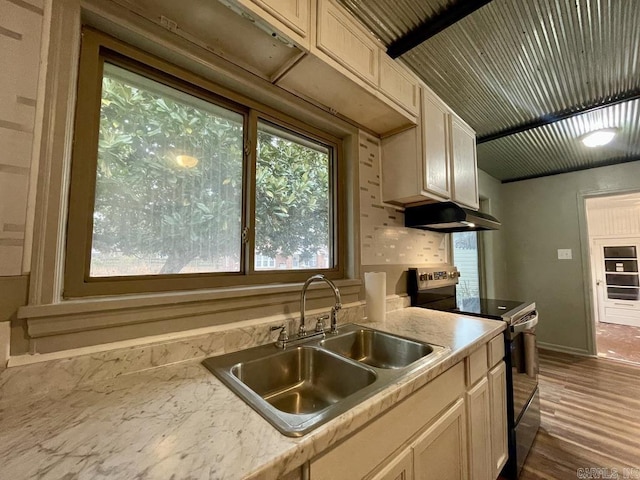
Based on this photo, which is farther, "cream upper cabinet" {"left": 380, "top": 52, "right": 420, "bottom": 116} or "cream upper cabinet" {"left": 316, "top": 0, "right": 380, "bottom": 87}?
"cream upper cabinet" {"left": 380, "top": 52, "right": 420, "bottom": 116}

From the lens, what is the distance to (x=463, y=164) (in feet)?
6.71

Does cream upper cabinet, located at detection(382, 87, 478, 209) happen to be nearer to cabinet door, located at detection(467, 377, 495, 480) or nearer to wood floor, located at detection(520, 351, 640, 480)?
cabinet door, located at detection(467, 377, 495, 480)

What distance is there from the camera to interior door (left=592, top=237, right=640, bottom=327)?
4545 millimetres

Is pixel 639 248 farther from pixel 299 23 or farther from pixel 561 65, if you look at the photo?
pixel 299 23

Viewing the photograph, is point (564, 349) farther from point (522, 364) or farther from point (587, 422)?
point (522, 364)

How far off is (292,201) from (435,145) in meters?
→ 1.04

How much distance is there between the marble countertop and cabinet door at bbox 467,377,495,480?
0.54m

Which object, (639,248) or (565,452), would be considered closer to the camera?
(565,452)

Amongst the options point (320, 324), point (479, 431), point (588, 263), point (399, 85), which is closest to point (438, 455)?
point (479, 431)

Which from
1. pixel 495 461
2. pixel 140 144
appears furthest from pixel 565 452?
pixel 140 144

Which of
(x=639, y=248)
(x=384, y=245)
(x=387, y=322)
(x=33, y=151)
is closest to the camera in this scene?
(x=33, y=151)

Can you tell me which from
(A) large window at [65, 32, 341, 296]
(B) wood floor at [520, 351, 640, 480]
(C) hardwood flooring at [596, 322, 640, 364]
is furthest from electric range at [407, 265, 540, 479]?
(C) hardwood flooring at [596, 322, 640, 364]

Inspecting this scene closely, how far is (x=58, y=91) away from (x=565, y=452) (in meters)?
2.98

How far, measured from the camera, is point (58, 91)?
78cm
